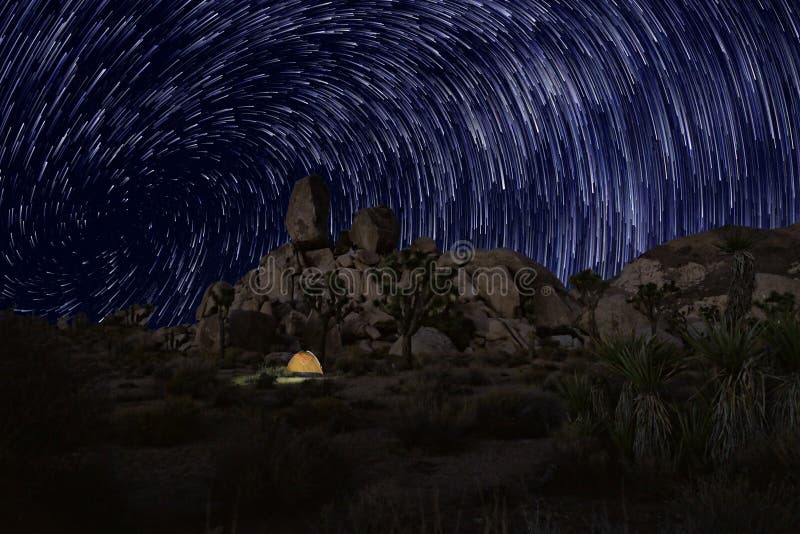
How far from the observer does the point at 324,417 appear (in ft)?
39.4

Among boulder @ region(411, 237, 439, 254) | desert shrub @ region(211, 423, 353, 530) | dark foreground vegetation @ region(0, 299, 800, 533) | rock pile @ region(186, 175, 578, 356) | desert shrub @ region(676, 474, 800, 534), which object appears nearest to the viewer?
desert shrub @ region(676, 474, 800, 534)

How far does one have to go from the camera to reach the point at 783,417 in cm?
653

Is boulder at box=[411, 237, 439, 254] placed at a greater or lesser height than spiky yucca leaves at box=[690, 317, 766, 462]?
greater

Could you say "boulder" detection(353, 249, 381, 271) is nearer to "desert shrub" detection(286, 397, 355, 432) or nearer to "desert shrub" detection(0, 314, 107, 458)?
"desert shrub" detection(286, 397, 355, 432)

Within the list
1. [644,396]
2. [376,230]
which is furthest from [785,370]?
[376,230]

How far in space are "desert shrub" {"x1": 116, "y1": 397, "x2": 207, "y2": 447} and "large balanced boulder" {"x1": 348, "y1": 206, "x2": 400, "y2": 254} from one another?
53.0 m

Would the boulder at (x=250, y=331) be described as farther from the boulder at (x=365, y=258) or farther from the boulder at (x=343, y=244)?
the boulder at (x=343, y=244)

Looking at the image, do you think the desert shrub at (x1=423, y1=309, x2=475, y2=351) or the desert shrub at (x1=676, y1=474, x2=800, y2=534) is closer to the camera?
the desert shrub at (x1=676, y1=474, x2=800, y2=534)

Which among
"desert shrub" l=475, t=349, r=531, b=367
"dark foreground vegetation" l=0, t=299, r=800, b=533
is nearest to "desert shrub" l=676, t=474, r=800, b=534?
"dark foreground vegetation" l=0, t=299, r=800, b=533

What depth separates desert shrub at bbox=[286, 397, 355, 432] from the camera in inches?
449

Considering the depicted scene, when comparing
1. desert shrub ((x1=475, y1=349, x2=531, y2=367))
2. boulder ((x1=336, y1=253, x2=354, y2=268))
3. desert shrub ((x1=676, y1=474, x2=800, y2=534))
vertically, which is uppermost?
boulder ((x1=336, y1=253, x2=354, y2=268))

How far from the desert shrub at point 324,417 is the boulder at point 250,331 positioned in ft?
102

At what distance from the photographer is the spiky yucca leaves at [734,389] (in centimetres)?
657

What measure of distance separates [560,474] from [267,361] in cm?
2674
